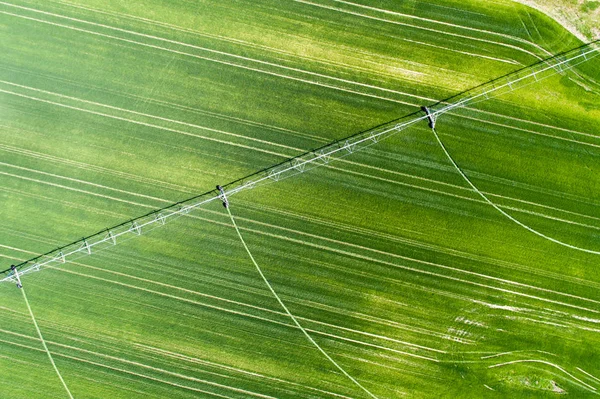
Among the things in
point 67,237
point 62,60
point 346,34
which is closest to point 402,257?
point 346,34

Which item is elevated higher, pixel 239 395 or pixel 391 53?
pixel 391 53

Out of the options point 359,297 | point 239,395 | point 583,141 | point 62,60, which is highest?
point 62,60

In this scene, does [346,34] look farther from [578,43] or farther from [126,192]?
[126,192]

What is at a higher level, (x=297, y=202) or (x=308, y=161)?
(x=308, y=161)
